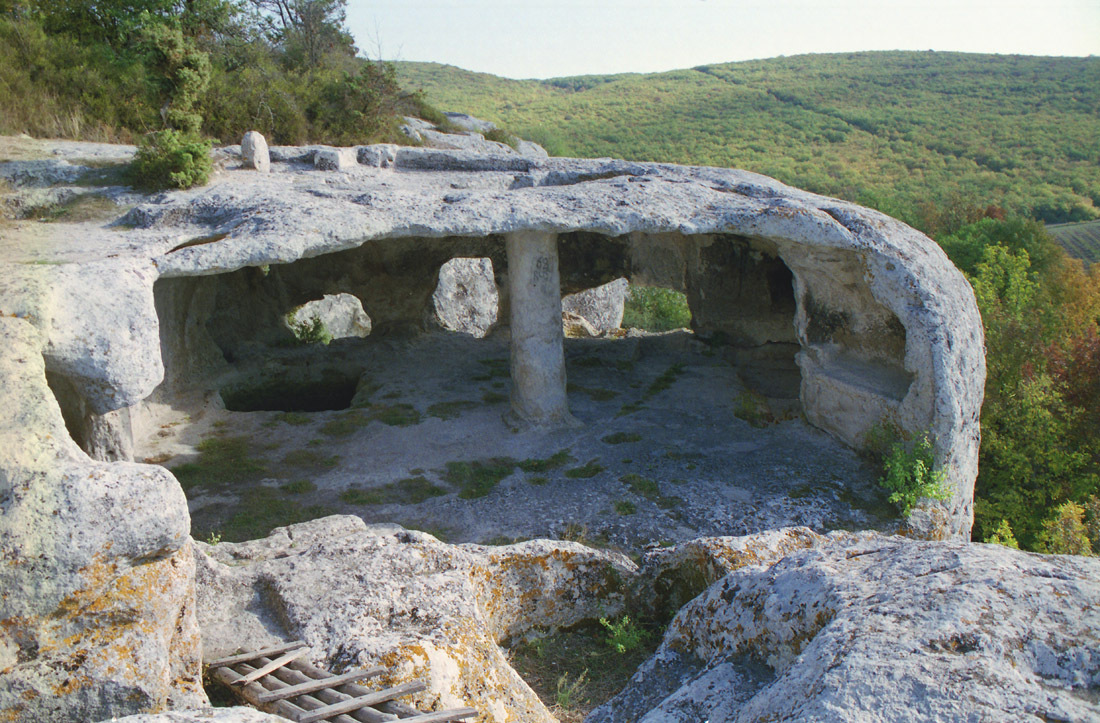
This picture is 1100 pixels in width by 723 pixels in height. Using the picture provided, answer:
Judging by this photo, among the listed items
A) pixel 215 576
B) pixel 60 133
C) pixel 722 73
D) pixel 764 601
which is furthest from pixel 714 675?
pixel 722 73

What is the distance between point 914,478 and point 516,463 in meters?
4.49

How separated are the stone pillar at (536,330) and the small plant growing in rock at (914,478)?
408 cm

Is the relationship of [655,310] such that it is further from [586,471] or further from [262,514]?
[262,514]

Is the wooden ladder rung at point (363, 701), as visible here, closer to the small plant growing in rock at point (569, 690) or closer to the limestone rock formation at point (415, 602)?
the limestone rock formation at point (415, 602)

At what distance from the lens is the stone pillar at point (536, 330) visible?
1011cm

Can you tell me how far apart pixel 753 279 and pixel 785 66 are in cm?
6574

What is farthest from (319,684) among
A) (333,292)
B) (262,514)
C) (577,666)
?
(333,292)

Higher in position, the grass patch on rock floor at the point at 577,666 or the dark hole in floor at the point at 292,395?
the dark hole in floor at the point at 292,395

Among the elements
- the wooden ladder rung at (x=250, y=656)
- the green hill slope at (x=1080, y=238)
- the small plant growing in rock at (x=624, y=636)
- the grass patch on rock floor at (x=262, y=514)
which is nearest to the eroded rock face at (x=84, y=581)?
the wooden ladder rung at (x=250, y=656)

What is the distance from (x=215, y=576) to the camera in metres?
5.29

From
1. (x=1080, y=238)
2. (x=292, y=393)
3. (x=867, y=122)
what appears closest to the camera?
(x=292, y=393)

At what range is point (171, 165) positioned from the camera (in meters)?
8.74

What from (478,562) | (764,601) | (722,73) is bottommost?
(478,562)

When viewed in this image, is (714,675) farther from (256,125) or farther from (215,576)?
(256,125)
